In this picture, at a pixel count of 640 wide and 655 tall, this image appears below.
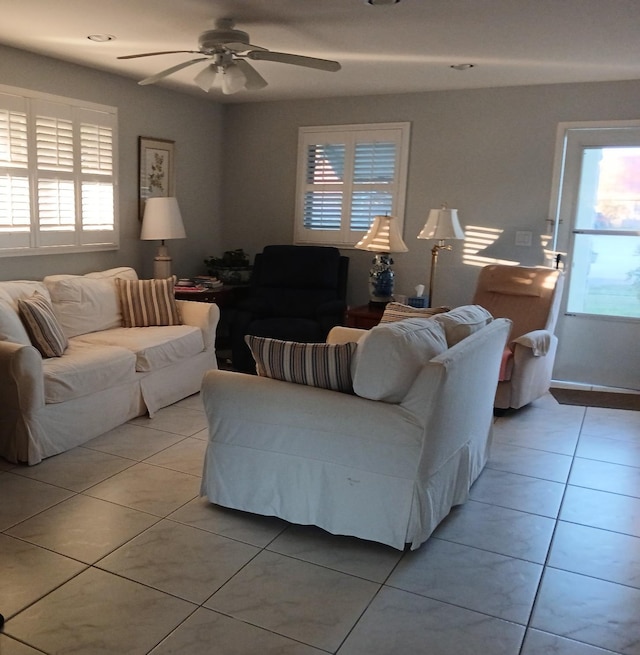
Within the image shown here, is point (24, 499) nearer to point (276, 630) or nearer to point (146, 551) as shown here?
point (146, 551)

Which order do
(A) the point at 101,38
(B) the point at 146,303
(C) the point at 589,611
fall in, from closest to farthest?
(C) the point at 589,611 < (A) the point at 101,38 < (B) the point at 146,303

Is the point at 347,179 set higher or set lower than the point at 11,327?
higher

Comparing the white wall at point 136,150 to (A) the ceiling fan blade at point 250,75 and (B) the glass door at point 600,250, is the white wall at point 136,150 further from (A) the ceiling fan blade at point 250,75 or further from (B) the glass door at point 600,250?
(B) the glass door at point 600,250

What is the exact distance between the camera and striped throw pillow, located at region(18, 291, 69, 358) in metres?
3.67

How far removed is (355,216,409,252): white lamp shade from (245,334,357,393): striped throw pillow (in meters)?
2.53

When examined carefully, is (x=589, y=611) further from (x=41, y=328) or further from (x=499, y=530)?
(x=41, y=328)

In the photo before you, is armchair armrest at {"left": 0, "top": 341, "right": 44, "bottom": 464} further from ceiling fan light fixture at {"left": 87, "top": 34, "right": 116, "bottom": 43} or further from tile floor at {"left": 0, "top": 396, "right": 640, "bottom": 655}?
ceiling fan light fixture at {"left": 87, "top": 34, "right": 116, "bottom": 43}

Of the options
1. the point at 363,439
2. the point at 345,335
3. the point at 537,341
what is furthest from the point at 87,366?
the point at 537,341

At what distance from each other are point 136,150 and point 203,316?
156 centimetres

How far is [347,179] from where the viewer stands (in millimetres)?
5734

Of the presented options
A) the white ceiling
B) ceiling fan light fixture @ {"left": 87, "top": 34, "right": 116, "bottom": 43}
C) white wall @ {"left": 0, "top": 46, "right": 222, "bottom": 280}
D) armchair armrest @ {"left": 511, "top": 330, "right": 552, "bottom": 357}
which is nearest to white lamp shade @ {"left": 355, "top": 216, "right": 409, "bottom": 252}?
the white ceiling

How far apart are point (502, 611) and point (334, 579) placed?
609 mm

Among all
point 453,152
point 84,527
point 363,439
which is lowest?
point 84,527

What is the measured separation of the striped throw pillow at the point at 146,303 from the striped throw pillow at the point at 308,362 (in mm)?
2113
